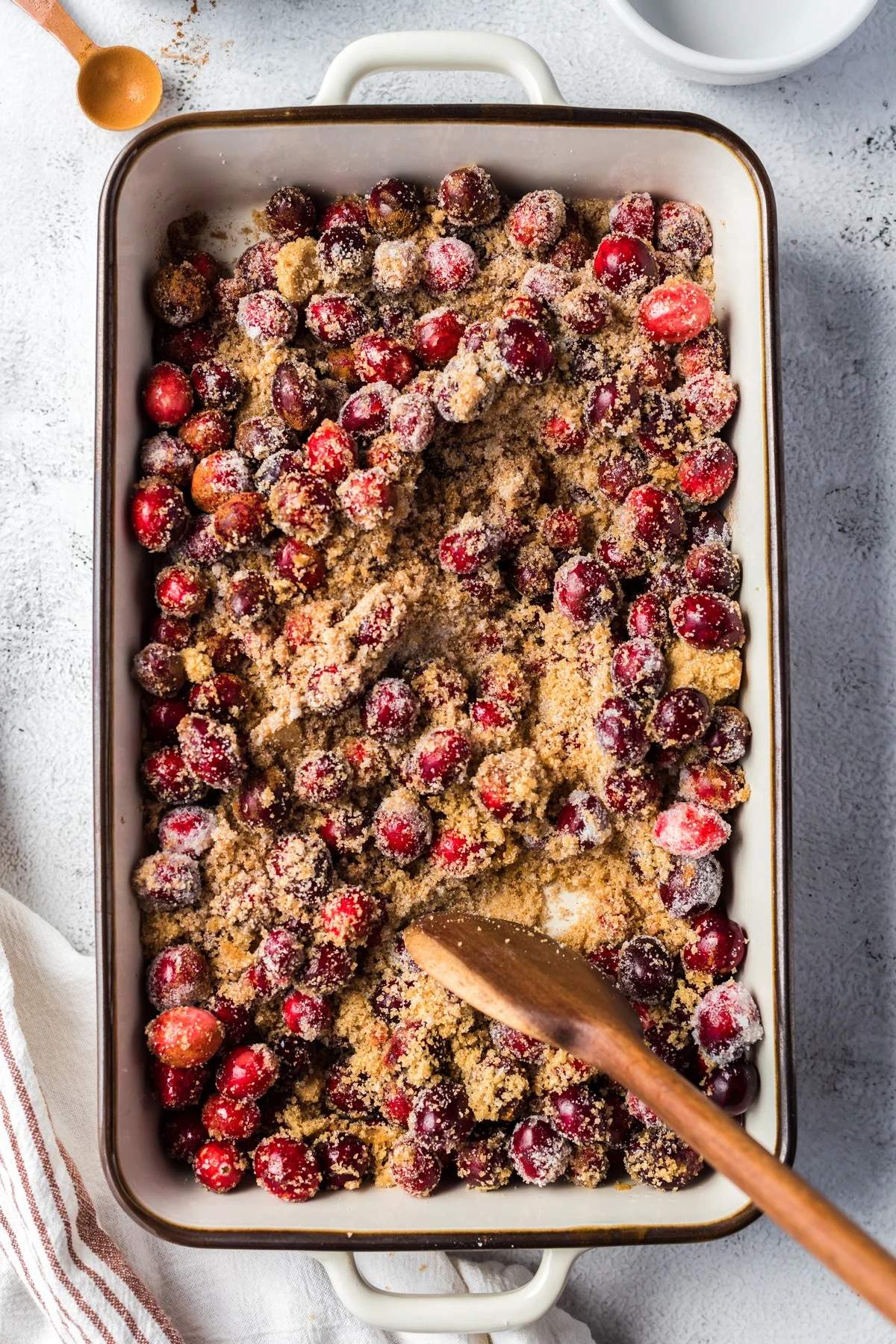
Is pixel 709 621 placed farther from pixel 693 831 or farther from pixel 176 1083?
pixel 176 1083

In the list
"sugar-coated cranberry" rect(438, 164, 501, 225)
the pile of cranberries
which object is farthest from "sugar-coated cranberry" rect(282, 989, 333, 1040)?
"sugar-coated cranberry" rect(438, 164, 501, 225)

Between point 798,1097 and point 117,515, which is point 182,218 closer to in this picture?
point 117,515

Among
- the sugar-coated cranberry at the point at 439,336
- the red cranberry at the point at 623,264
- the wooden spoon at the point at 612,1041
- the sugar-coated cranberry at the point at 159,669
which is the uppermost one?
the red cranberry at the point at 623,264

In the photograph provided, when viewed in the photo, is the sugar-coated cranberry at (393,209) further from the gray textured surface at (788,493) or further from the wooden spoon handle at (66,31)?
the wooden spoon handle at (66,31)

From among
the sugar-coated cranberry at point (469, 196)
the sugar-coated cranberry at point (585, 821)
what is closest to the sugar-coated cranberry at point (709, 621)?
the sugar-coated cranberry at point (585, 821)

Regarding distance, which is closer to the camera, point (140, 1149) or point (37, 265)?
point (140, 1149)

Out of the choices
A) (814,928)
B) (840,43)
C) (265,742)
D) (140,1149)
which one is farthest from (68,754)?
(840,43)
